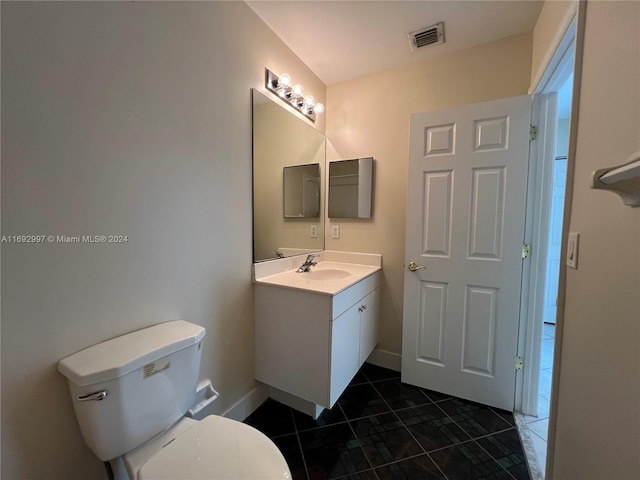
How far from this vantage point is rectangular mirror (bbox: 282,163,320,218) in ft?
6.39

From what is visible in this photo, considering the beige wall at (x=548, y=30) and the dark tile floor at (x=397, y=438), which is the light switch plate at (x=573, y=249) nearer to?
the beige wall at (x=548, y=30)

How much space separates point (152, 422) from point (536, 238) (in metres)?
2.12

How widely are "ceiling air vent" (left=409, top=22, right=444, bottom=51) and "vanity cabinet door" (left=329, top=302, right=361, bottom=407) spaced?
181cm

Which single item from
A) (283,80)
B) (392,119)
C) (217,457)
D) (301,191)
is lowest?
(217,457)

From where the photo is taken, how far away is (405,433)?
1502mm

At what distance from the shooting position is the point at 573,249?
2.94 ft

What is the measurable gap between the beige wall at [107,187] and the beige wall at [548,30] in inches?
59.5

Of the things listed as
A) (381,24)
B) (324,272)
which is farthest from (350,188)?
(381,24)

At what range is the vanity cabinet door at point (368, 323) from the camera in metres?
1.82

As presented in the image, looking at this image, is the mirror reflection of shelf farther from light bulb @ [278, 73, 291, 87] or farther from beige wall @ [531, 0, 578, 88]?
light bulb @ [278, 73, 291, 87]

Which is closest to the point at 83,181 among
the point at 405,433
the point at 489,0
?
the point at 405,433

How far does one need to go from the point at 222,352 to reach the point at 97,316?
68 cm

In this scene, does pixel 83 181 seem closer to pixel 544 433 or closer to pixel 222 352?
pixel 222 352

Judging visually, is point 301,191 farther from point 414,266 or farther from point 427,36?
point 427,36
